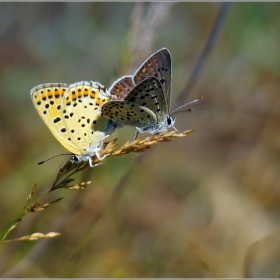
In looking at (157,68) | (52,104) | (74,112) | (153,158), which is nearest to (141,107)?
(157,68)

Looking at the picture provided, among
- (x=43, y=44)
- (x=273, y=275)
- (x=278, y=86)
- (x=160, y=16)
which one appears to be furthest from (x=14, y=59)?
(x=273, y=275)

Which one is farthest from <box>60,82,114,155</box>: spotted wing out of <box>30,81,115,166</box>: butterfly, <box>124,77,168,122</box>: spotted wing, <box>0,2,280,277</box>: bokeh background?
<box>0,2,280,277</box>: bokeh background

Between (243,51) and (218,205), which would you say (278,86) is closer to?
(243,51)

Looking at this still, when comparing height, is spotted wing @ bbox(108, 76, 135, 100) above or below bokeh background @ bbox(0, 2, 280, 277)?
above

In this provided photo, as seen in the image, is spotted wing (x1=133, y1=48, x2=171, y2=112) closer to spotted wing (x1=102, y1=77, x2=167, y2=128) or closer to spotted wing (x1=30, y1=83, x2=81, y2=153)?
spotted wing (x1=102, y1=77, x2=167, y2=128)

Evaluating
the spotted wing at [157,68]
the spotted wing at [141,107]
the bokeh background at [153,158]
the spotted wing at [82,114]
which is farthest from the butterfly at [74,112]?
the bokeh background at [153,158]

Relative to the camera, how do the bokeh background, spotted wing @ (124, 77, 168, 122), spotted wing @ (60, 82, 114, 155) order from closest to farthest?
spotted wing @ (124, 77, 168, 122) < spotted wing @ (60, 82, 114, 155) < the bokeh background
